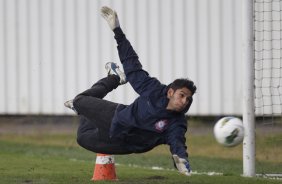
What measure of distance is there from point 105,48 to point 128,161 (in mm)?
4121

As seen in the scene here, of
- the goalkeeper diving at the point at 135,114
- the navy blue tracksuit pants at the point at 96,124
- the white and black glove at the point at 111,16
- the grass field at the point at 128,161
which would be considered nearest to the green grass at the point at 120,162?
the grass field at the point at 128,161

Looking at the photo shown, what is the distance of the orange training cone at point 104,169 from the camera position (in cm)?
1029

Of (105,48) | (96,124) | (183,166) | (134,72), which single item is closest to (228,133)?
(183,166)

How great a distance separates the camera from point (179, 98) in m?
9.26

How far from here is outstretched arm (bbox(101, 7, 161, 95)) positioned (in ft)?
31.5

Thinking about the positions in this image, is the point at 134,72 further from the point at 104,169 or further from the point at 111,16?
the point at 104,169

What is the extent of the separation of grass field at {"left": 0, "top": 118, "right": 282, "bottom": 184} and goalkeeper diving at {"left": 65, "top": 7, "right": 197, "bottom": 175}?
604mm

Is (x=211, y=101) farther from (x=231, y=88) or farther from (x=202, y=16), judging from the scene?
(x=202, y=16)

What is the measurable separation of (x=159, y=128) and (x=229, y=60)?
733cm

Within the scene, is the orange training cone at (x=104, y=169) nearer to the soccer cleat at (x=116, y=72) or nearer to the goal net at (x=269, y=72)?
the soccer cleat at (x=116, y=72)

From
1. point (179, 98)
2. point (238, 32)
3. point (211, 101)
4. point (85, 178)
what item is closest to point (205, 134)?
point (211, 101)

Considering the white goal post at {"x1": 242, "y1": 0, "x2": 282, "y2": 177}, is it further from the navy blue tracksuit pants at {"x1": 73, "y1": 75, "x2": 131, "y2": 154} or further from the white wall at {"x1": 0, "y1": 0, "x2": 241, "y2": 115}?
the navy blue tracksuit pants at {"x1": 73, "y1": 75, "x2": 131, "y2": 154}

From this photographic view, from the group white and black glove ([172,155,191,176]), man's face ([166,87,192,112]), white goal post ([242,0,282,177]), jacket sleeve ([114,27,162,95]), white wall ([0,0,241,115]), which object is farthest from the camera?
white wall ([0,0,241,115])

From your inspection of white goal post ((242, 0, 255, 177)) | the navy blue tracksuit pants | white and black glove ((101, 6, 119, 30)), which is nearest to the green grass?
white goal post ((242, 0, 255, 177))
